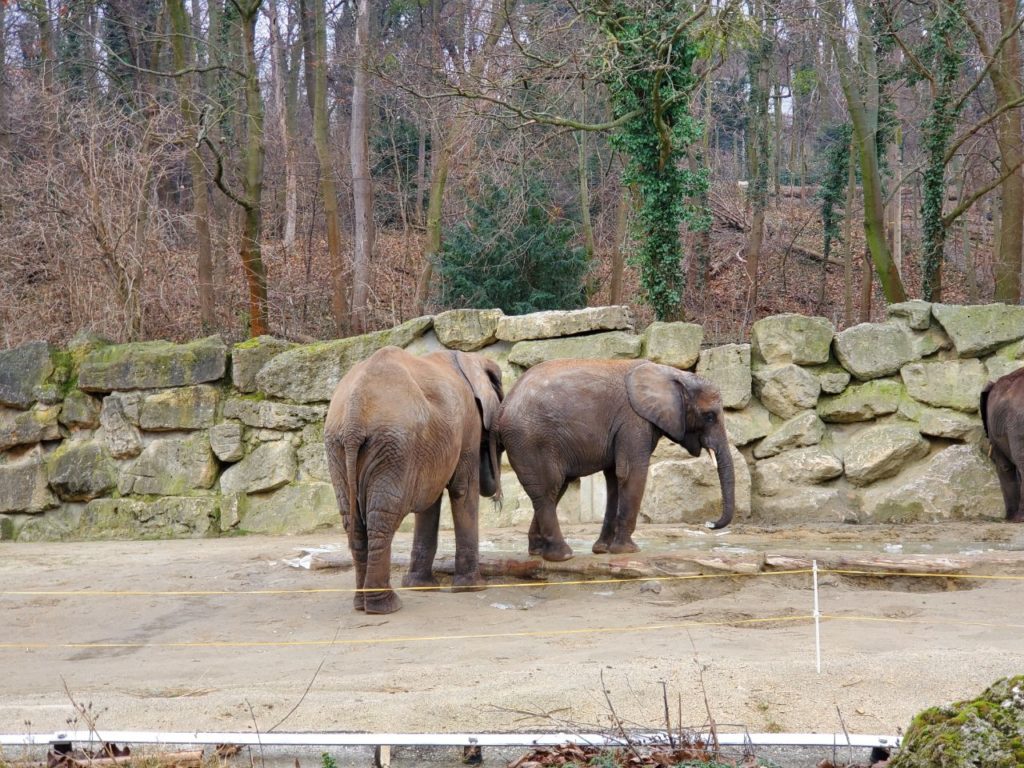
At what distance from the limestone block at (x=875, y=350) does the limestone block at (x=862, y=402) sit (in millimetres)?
138

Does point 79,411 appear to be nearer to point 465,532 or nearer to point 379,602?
point 465,532

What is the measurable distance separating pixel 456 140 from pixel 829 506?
34.8 feet

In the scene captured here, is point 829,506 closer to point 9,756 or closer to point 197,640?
point 197,640

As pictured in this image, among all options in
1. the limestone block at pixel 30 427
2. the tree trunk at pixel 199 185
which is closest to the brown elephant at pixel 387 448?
the limestone block at pixel 30 427

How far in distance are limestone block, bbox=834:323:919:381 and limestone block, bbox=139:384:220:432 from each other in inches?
310

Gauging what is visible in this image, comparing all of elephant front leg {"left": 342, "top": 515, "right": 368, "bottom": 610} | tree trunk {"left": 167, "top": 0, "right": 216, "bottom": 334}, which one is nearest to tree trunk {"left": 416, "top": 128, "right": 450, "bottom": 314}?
tree trunk {"left": 167, "top": 0, "right": 216, "bottom": 334}

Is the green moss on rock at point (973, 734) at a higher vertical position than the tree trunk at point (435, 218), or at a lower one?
lower

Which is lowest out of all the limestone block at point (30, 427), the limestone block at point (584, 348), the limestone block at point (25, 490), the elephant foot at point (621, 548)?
the elephant foot at point (621, 548)

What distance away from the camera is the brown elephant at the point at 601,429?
33.7ft

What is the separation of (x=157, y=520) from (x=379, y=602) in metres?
6.34

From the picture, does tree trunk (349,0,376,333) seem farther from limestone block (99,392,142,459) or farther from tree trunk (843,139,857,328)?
tree trunk (843,139,857,328)

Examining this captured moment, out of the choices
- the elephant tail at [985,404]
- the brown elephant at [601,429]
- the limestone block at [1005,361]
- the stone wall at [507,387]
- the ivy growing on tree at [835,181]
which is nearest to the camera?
the brown elephant at [601,429]

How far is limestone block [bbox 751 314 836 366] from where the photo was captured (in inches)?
551

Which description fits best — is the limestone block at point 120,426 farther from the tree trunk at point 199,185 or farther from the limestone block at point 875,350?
the limestone block at point 875,350
